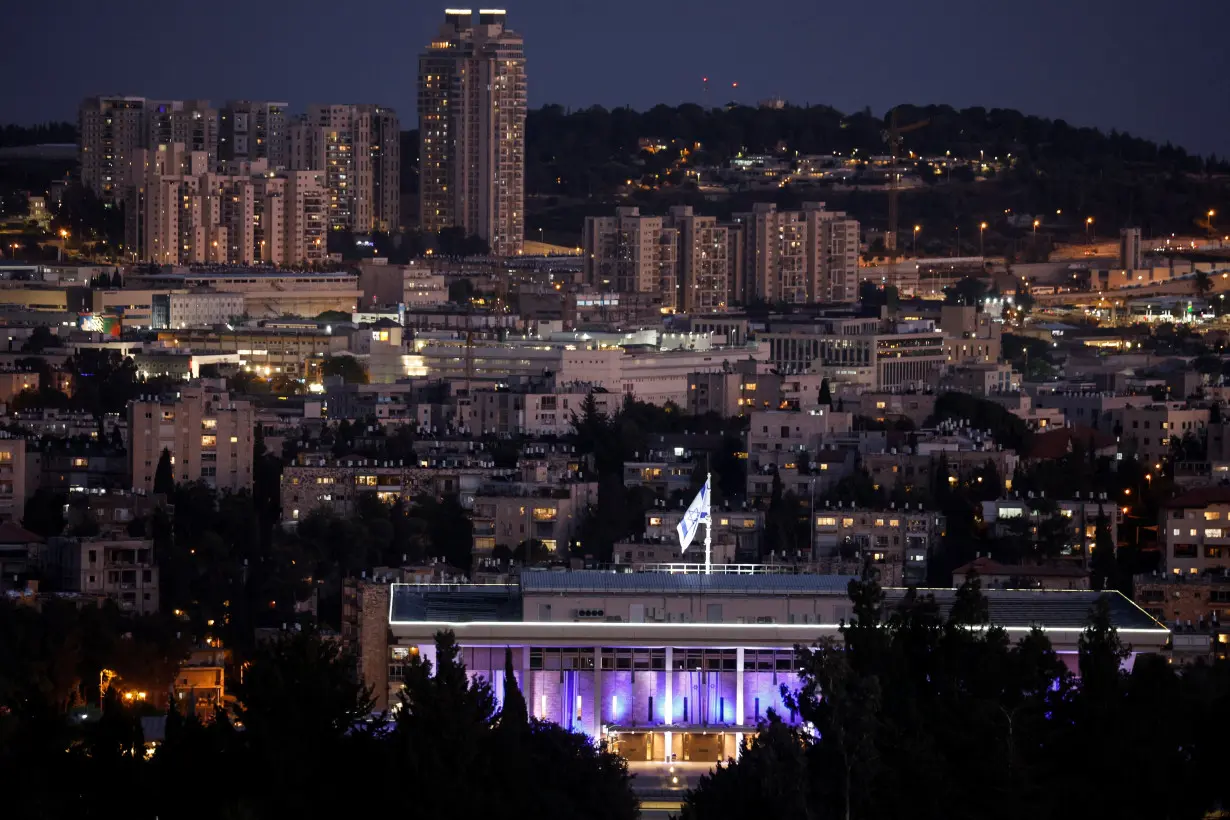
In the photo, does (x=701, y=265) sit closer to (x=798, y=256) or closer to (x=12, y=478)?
(x=798, y=256)

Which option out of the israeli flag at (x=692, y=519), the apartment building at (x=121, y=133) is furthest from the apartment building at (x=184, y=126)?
the israeli flag at (x=692, y=519)

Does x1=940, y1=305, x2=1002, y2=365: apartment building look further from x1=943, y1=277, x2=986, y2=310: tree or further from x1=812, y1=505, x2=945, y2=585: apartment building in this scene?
x1=812, y1=505, x2=945, y2=585: apartment building

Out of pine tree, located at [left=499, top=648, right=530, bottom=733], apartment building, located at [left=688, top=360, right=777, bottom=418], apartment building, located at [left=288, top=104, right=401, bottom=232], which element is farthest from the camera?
apartment building, located at [left=288, top=104, right=401, bottom=232]

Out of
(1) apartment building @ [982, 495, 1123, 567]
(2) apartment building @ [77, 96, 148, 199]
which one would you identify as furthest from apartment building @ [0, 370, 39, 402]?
(2) apartment building @ [77, 96, 148, 199]

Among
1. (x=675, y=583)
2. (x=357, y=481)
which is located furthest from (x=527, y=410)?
(x=675, y=583)

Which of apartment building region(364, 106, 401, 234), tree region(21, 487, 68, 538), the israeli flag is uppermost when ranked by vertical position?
apartment building region(364, 106, 401, 234)
